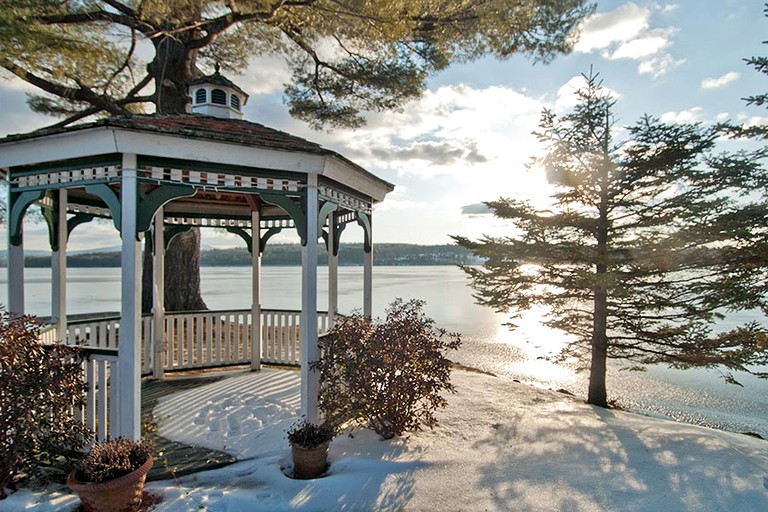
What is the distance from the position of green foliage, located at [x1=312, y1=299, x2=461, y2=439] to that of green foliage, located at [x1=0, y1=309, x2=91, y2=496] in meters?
1.91

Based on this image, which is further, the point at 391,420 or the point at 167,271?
the point at 167,271

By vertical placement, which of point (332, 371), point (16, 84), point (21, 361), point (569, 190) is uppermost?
point (16, 84)

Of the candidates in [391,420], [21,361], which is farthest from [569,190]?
[21,361]

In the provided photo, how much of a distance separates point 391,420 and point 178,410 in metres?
2.61

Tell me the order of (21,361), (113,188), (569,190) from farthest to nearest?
(569,190), (113,188), (21,361)

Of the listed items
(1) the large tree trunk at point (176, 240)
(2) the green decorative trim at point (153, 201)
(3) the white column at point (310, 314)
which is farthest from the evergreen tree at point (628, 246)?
(1) the large tree trunk at point (176, 240)

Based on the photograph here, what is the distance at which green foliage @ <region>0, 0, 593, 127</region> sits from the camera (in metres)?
6.11

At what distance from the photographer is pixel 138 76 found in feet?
31.8

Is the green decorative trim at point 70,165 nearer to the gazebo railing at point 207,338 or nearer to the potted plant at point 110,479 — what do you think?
the potted plant at point 110,479

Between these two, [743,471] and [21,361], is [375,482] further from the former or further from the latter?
[743,471]

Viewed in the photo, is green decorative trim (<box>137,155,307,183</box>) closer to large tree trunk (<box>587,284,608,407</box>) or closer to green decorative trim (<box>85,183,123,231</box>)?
green decorative trim (<box>85,183,123,231</box>)

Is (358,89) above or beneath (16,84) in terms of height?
above

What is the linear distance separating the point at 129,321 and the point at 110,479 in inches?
48.5

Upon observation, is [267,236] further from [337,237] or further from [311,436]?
[311,436]
